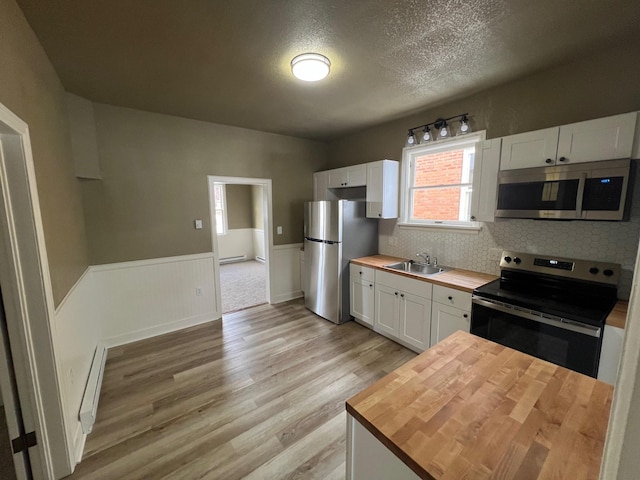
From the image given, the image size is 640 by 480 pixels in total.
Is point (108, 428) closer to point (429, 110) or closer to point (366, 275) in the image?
point (366, 275)

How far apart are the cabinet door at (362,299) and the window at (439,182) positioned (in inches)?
38.0

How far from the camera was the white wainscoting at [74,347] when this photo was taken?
166 cm

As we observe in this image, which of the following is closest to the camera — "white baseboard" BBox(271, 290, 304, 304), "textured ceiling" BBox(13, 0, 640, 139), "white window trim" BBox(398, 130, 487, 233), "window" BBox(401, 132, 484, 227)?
"textured ceiling" BBox(13, 0, 640, 139)

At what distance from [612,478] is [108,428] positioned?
2742 mm

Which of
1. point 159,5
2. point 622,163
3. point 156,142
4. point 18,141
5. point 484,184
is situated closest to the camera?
point 18,141

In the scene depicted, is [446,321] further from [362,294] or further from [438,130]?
[438,130]

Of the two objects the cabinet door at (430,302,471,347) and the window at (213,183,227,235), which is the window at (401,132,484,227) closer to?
the cabinet door at (430,302,471,347)

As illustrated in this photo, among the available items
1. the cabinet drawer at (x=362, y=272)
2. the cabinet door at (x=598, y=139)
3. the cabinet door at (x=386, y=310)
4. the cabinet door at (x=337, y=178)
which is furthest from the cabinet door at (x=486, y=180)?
the cabinet door at (x=337, y=178)

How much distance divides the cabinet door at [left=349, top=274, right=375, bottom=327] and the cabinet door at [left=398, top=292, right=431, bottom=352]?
450mm

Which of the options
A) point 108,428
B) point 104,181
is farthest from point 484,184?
point 104,181

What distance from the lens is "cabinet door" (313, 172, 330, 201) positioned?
14.0 ft

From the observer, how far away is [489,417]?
3.12 feet

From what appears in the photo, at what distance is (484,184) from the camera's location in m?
2.47

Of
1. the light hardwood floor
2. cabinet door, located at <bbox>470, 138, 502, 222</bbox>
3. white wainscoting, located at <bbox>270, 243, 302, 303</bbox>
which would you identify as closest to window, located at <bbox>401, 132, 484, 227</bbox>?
cabinet door, located at <bbox>470, 138, 502, 222</bbox>
